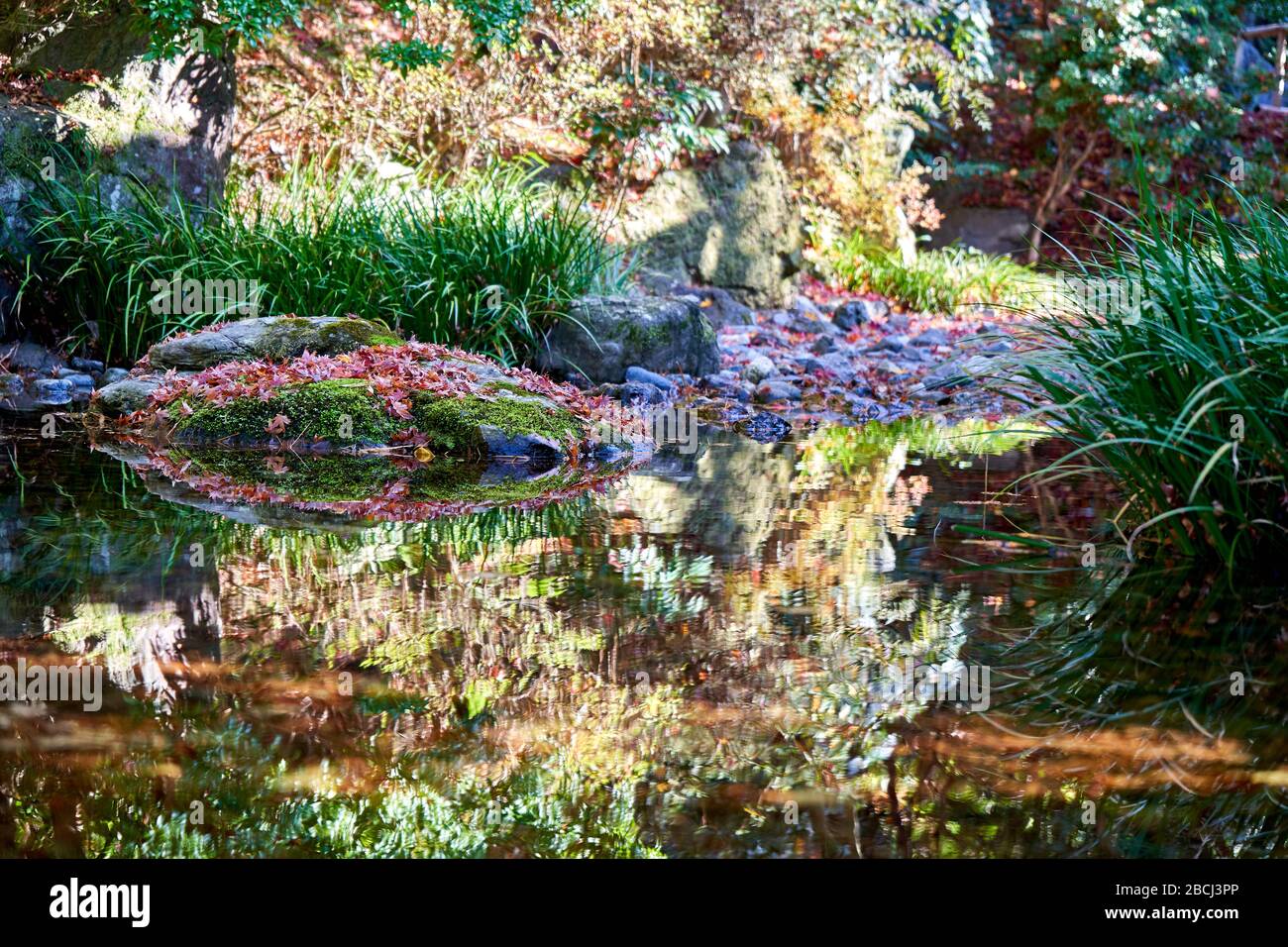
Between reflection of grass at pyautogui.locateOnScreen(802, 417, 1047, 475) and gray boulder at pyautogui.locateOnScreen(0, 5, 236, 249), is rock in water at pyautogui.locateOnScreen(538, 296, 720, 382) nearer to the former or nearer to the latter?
reflection of grass at pyautogui.locateOnScreen(802, 417, 1047, 475)

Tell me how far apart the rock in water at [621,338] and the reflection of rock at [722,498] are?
1.84m

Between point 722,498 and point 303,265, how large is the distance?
3.93 m

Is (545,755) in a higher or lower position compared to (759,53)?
lower

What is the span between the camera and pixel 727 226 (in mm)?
12102

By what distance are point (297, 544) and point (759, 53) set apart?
962cm

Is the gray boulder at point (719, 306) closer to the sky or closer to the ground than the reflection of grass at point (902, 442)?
closer to the sky

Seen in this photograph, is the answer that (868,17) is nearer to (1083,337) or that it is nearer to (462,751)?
(1083,337)

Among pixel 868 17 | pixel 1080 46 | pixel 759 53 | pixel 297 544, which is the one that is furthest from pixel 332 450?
pixel 1080 46

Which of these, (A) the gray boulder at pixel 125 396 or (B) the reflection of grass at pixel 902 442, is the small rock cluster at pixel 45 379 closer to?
(A) the gray boulder at pixel 125 396

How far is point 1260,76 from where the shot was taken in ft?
60.0

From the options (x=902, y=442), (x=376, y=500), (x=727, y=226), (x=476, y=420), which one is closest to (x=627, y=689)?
(x=376, y=500)

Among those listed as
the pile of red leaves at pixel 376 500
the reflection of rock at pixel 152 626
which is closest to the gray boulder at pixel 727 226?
the pile of red leaves at pixel 376 500

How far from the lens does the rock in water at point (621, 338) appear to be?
789 centimetres
